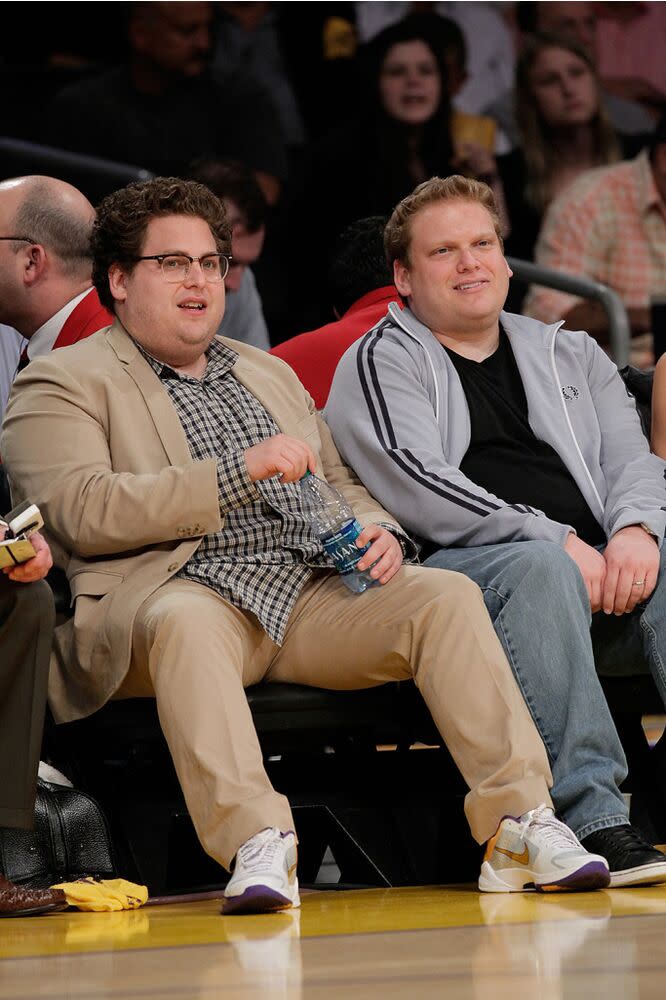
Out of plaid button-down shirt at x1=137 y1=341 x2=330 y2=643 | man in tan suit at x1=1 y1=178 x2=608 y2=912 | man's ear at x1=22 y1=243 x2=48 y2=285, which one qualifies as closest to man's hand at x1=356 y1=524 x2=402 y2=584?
man in tan suit at x1=1 y1=178 x2=608 y2=912

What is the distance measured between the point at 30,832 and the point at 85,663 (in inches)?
Result: 12.2

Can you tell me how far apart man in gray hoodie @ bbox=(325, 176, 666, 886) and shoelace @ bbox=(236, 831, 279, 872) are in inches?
21.2

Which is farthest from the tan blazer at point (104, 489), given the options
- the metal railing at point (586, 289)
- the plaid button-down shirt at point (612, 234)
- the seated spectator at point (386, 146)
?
the plaid button-down shirt at point (612, 234)

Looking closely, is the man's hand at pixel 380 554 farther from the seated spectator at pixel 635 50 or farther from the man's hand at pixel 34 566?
the seated spectator at pixel 635 50

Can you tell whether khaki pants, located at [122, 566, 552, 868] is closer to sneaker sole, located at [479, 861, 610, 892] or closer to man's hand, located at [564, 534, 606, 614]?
sneaker sole, located at [479, 861, 610, 892]

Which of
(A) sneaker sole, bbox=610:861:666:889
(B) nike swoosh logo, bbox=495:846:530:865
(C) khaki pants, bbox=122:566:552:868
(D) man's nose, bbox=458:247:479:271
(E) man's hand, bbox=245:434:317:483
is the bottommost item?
(A) sneaker sole, bbox=610:861:666:889

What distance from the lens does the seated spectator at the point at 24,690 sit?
2.42m

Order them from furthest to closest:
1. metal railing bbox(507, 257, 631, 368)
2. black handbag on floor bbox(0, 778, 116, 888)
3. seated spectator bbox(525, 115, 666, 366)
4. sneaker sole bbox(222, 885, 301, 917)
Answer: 1. seated spectator bbox(525, 115, 666, 366)
2. metal railing bbox(507, 257, 631, 368)
3. black handbag on floor bbox(0, 778, 116, 888)
4. sneaker sole bbox(222, 885, 301, 917)

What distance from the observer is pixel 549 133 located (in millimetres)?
6840

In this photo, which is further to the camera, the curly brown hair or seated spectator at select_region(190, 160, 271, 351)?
seated spectator at select_region(190, 160, 271, 351)

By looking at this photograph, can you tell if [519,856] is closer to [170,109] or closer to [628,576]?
[628,576]

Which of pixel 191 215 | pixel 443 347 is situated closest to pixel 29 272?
pixel 191 215

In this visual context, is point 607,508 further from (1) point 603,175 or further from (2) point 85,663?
(1) point 603,175

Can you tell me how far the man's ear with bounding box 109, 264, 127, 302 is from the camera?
2992mm
